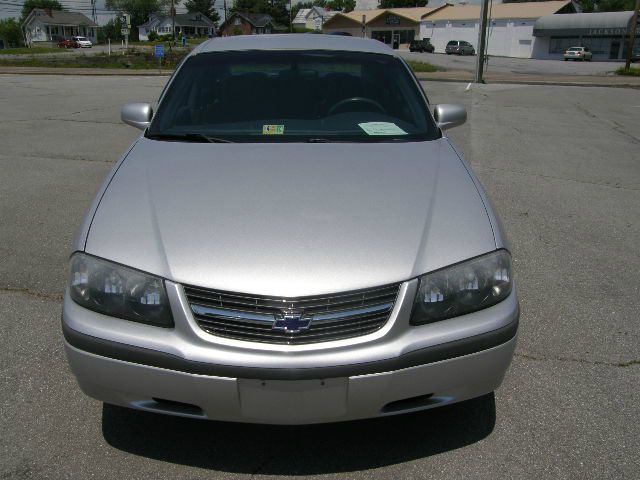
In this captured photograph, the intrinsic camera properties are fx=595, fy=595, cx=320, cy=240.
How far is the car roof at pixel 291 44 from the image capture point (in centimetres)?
393

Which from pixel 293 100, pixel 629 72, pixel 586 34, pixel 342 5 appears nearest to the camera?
pixel 293 100

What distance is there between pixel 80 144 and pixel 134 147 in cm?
664

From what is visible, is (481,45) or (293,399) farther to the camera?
(481,45)

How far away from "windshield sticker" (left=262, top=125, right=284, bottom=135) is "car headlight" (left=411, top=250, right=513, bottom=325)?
4.80 ft

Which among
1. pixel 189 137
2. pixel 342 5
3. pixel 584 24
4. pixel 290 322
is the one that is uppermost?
pixel 342 5

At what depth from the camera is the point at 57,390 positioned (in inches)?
112

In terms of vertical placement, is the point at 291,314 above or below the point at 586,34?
below

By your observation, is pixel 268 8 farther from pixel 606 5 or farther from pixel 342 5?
pixel 606 5

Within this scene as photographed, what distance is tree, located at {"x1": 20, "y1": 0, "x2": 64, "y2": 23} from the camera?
108 metres

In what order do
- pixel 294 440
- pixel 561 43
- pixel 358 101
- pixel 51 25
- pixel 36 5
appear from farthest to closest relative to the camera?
pixel 36 5, pixel 51 25, pixel 561 43, pixel 358 101, pixel 294 440

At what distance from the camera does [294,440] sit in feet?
8.25

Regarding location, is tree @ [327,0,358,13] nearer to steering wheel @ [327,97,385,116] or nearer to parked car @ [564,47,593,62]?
parked car @ [564,47,593,62]

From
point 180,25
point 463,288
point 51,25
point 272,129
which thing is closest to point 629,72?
point 272,129

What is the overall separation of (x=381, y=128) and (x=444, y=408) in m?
1.58
